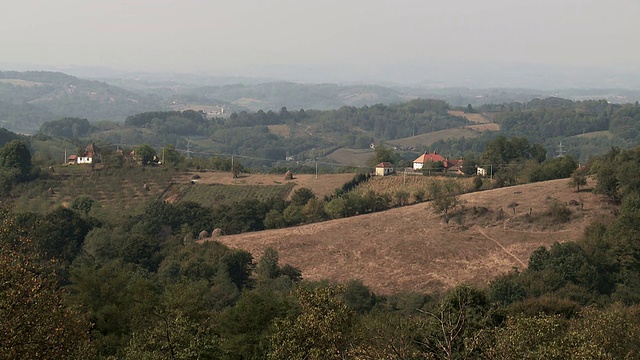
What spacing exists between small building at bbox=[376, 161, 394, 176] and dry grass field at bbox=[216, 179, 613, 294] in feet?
54.0

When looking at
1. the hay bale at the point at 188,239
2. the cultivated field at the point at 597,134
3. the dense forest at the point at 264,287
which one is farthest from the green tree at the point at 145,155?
the cultivated field at the point at 597,134

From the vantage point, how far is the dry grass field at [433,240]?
47.3 metres

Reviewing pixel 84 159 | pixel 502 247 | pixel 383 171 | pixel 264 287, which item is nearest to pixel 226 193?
pixel 383 171

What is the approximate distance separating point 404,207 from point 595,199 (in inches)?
601

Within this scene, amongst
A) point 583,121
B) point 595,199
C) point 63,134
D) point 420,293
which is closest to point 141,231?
point 420,293

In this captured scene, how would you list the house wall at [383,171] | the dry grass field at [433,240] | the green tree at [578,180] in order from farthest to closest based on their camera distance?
the house wall at [383,171]
the green tree at [578,180]
the dry grass field at [433,240]

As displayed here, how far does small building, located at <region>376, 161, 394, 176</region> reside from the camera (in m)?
76.6

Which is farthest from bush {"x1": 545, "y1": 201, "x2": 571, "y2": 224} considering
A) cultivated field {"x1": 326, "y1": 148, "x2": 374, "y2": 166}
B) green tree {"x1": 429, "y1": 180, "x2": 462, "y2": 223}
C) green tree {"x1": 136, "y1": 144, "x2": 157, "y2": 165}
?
cultivated field {"x1": 326, "y1": 148, "x2": 374, "y2": 166}

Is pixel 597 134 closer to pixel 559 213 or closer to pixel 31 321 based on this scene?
pixel 559 213

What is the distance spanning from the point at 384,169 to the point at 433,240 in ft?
83.0

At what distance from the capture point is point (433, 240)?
171 ft

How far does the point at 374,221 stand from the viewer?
188 ft

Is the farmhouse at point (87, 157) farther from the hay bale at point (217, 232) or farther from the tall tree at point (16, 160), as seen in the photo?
the hay bale at point (217, 232)

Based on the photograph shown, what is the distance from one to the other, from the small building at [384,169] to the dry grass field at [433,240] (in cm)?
1645
